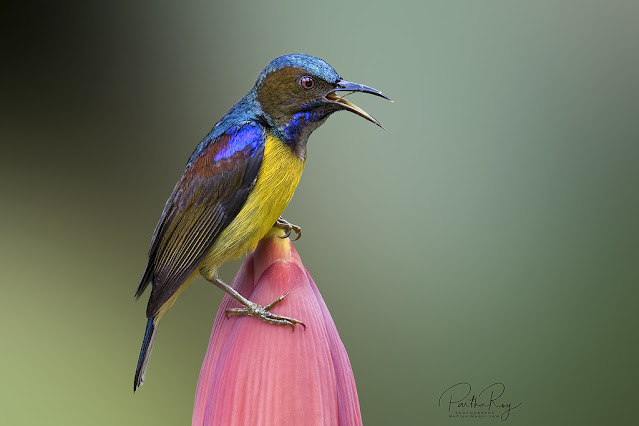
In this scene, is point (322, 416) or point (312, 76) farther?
point (312, 76)

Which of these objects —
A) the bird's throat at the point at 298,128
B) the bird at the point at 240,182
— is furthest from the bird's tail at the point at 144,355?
the bird's throat at the point at 298,128

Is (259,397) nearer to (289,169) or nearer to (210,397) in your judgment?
(210,397)

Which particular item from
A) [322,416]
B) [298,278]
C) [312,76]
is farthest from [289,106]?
[322,416]

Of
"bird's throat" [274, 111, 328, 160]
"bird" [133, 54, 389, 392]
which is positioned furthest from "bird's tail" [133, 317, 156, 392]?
"bird's throat" [274, 111, 328, 160]

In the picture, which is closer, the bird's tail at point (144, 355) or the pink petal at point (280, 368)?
the pink petal at point (280, 368)

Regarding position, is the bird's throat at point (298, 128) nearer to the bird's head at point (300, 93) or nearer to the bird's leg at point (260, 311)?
the bird's head at point (300, 93)

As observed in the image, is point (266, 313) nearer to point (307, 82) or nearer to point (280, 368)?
point (280, 368)

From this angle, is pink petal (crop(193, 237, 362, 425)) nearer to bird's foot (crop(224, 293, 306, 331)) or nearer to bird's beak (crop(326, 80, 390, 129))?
bird's foot (crop(224, 293, 306, 331))

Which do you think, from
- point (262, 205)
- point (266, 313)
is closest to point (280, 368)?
point (266, 313)
